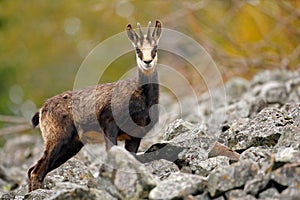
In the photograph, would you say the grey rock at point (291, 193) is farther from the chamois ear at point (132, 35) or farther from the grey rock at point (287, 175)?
the chamois ear at point (132, 35)

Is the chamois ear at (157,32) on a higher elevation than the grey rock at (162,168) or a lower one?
higher

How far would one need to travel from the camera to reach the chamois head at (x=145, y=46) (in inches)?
335

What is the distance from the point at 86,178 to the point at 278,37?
1317 centimetres

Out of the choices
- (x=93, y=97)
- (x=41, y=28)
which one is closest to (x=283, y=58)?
(x=93, y=97)

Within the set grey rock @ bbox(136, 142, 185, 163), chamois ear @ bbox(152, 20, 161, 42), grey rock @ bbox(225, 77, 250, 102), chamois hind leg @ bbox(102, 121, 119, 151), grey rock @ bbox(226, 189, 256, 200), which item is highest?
chamois ear @ bbox(152, 20, 161, 42)

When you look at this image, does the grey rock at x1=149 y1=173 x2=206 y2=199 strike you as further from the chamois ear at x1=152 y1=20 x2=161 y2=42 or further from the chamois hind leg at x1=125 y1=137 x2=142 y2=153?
the chamois ear at x1=152 y1=20 x2=161 y2=42

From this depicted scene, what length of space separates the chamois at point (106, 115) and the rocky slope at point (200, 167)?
0.24m

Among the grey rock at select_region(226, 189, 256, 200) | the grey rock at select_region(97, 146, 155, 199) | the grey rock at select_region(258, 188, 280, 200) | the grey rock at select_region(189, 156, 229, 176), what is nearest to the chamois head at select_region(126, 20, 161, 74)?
the grey rock at select_region(189, 156, 229, 176)

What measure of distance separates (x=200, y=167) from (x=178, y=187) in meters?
1.24

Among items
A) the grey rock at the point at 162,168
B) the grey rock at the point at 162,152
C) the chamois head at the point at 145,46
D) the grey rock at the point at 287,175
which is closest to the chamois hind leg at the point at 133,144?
the chamois head at the point at 145,46

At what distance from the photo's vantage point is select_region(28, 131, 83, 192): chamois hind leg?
833cm

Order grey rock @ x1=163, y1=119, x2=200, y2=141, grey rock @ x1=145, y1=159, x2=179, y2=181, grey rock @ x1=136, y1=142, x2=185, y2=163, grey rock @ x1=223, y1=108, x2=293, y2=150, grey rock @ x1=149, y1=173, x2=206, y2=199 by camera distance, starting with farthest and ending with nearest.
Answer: grey rock @ x1=163, y1=119, x2=200, y2=141 < grey rock @ x1=136, y1=142, x2=185, y2=163 < grey rock @ x1=223, y1=108, x2=293, y2=150 < grey rock @ x1=145, y1=159, x2=179, y2=181 < grey rock @ x1=149, y1=173, x2=206, y2=199

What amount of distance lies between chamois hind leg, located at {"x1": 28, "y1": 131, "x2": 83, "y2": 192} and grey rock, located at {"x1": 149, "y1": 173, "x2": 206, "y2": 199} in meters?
2.86

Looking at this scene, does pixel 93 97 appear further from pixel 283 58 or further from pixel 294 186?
pixel 283 58
